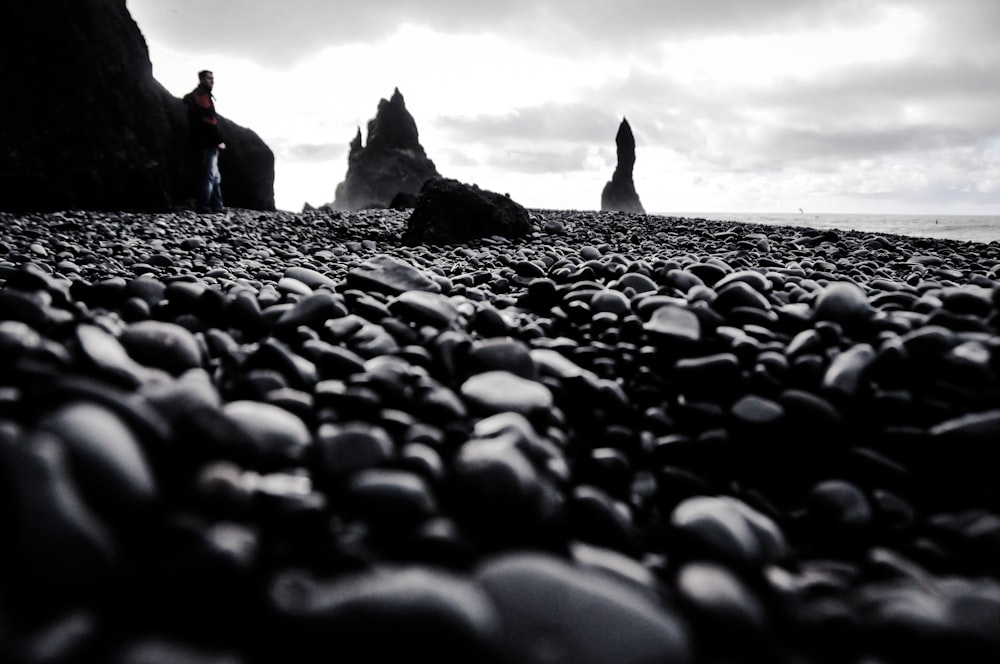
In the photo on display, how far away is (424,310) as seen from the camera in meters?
2.17

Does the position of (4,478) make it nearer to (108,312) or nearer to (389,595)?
(389,595)

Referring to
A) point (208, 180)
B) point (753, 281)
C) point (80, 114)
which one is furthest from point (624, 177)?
point (753, 281)

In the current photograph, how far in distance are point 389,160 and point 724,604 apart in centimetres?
8027

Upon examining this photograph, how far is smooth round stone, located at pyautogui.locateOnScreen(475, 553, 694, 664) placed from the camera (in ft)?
2.48

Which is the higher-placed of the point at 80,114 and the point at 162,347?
the point at 80,114

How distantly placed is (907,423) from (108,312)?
8.95ft

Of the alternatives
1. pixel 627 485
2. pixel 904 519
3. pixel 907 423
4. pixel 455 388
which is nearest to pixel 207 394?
pixel 455 388

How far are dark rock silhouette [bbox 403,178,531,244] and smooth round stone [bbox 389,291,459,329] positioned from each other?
4242mm

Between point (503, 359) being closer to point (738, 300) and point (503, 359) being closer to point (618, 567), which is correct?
point (618, 567)

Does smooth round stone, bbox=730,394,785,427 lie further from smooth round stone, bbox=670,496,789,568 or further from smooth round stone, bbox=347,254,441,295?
smooth round stone, bbox=347,254,441,295

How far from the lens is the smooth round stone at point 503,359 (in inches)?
67.1

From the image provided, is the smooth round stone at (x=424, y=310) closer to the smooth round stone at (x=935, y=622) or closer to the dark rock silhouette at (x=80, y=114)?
the smooth round stone at (x=935, y=622)

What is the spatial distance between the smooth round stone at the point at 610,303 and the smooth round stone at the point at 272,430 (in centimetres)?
143

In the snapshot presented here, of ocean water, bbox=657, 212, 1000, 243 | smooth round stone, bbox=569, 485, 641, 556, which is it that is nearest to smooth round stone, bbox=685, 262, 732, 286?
smooth round stone, bbox=569, 485, 641, 556
